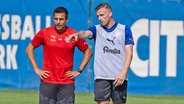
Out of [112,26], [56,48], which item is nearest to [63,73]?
[56,48]

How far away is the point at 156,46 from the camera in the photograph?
1716cm

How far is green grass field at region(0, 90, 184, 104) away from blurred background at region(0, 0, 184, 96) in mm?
548

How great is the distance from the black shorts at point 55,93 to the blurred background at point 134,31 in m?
7.04

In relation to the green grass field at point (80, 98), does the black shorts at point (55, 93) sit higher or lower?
higher

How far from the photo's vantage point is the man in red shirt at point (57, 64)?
9977 millimetres

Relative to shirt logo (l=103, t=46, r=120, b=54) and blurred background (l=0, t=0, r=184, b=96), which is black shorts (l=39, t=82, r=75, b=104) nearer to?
shirt logo (l=103, t=46, r=120, b=54)

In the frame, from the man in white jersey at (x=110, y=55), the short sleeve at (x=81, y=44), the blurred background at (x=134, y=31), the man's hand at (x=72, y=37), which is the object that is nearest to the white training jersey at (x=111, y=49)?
the man in white jersey at (x=110, y=55)

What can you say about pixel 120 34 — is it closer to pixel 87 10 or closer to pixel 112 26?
pixel 112 26

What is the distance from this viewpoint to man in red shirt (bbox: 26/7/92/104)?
32.7 feet

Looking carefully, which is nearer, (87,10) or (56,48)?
(56,48)

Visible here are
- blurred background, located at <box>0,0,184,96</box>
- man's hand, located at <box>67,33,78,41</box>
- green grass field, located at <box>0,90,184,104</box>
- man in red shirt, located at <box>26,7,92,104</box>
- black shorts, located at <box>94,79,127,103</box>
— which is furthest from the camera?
blurred background, located at <box>0,0,184,96</box>

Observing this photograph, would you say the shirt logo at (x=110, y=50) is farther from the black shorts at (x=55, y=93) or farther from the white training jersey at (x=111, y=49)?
the black shorts at (x=55, y=93)

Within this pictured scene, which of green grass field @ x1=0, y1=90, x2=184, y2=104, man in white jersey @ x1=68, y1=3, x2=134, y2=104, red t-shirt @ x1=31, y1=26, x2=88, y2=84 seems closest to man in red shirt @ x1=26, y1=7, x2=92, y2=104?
red t-shirt @ x1=31, y1=26, x2=88, y2=84

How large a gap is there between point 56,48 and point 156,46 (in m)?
7.46
